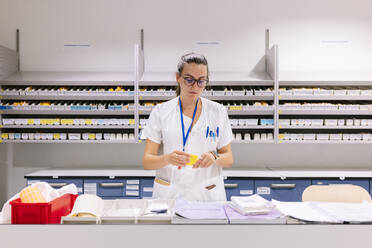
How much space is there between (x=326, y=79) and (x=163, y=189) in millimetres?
2886

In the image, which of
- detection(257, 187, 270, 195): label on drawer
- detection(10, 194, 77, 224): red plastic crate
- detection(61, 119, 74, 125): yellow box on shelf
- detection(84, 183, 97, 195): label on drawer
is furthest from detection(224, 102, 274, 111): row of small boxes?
detection(10, 194, 77, 224): red plastic crate

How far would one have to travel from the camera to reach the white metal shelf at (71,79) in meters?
3.72

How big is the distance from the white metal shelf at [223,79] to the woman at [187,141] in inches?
72.6

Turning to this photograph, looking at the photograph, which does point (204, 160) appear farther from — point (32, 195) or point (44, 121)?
point (44, 121)

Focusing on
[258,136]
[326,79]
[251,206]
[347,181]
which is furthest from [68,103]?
[347,181]

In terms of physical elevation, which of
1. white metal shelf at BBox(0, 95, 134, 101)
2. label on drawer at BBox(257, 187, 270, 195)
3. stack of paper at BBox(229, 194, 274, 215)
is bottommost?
label on drawer at BBox(257, 187, 270, 195)

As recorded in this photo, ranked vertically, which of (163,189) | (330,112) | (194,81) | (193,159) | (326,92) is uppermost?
(326,92)

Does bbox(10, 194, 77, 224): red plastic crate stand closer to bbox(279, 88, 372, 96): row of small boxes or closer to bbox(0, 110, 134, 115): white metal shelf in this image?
bbox(0, 110, 134, 115): white metal shelf

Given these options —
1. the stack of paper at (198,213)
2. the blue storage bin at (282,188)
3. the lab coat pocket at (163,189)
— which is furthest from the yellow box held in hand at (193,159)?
the blue storage bin at (282,188)

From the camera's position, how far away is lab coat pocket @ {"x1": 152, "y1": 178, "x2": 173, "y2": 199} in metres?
1.81

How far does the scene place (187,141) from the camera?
1828 mm
